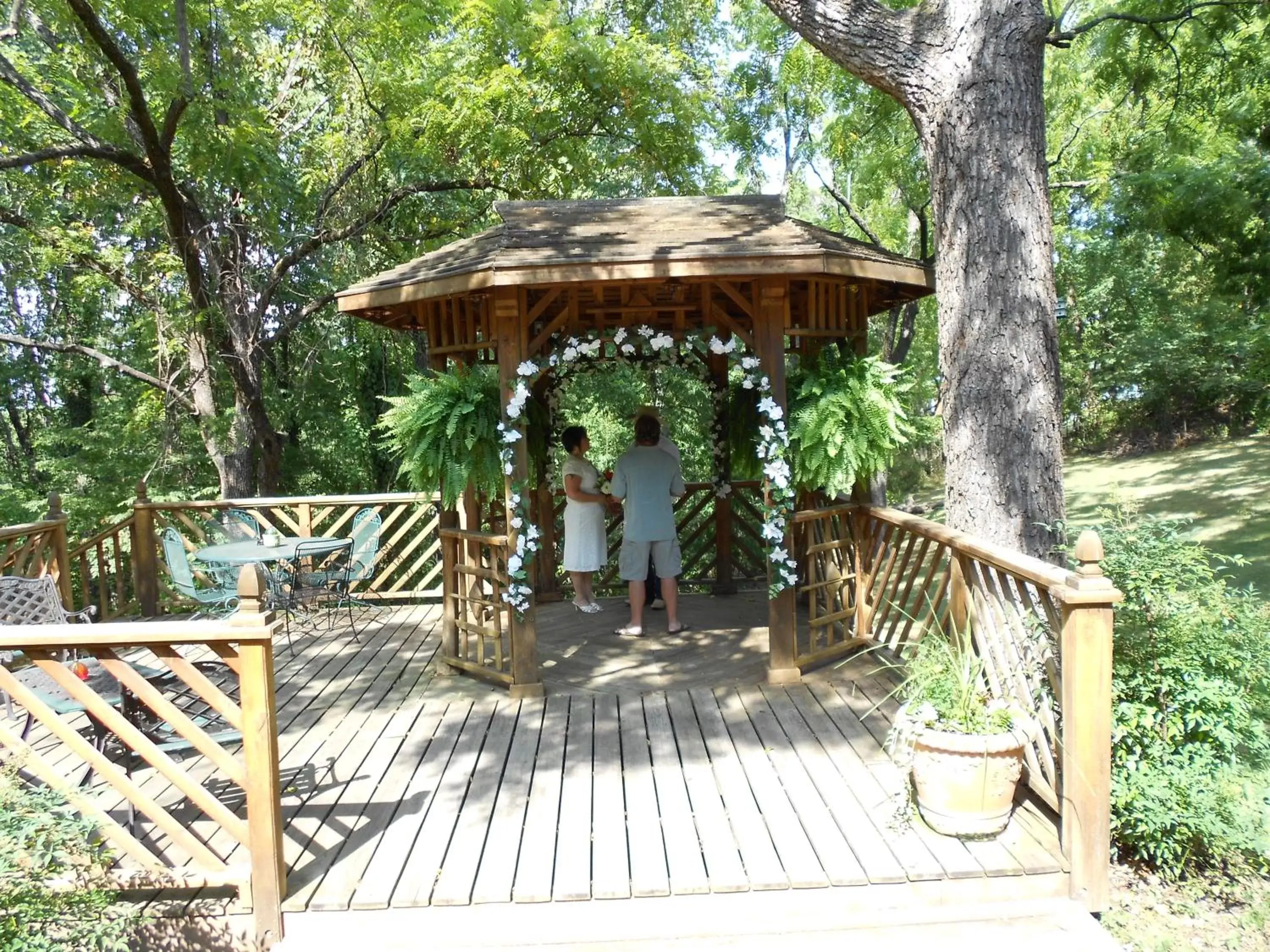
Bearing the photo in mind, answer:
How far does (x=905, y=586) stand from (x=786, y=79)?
24.7ft

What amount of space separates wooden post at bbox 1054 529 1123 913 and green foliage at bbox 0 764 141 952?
3072mm

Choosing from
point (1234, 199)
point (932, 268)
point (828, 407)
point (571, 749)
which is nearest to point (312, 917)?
point (571, 749)

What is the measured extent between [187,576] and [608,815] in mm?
4454

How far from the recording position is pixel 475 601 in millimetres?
5305

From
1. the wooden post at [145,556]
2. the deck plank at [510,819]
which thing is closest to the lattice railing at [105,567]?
the wooden post at [145,556]

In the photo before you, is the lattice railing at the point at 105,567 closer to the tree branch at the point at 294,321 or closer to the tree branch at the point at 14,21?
the tree branch at the point at 294,321

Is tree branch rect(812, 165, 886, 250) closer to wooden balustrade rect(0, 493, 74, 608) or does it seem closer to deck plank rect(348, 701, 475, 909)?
deck plank rect(348, 701, 475, 909)

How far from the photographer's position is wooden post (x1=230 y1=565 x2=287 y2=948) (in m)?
2.82

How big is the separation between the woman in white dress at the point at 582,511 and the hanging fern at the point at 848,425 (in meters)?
1.85

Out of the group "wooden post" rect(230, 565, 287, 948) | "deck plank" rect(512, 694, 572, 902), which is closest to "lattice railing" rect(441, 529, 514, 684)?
"deck plank" rect(512, 694, 572, 902)

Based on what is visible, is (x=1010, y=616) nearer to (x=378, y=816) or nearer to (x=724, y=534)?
(x=378, y=816)

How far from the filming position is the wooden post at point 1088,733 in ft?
9.32

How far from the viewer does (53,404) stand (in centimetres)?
1725

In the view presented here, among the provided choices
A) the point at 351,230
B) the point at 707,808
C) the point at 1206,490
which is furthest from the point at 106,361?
the point at 1206,490
